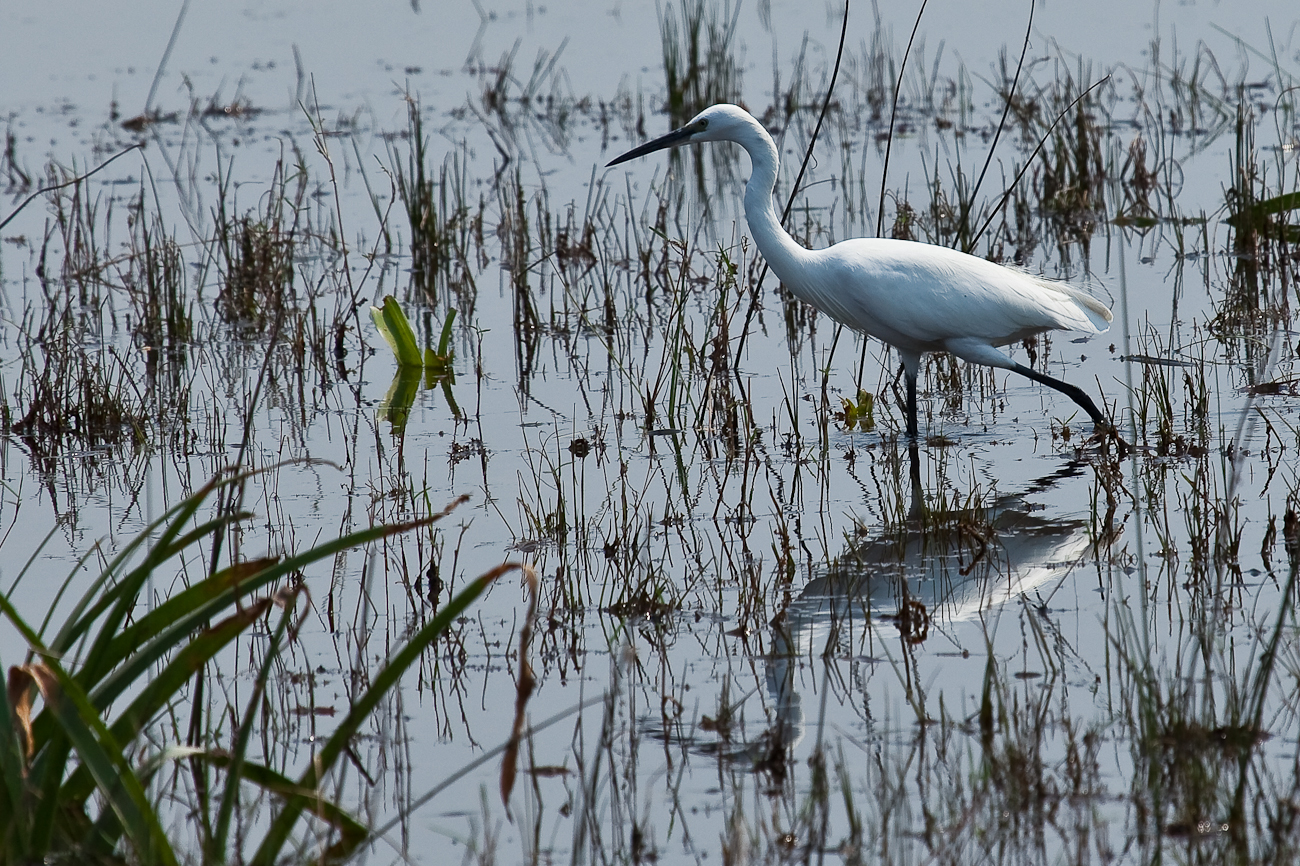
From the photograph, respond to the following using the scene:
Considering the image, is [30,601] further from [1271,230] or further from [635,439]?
[1271,230]

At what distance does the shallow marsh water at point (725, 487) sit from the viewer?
2.95 m

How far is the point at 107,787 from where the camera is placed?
2227 mm

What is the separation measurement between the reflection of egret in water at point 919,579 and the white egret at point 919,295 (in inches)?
31.8

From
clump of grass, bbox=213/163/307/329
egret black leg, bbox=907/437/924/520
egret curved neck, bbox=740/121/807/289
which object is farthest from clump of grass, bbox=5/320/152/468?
egret black leg, bbox=907/437/924/520

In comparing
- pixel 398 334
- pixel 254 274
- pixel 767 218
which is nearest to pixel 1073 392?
pixel 767 218

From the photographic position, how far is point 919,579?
4164 millimetres

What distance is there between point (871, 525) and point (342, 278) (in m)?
4.47

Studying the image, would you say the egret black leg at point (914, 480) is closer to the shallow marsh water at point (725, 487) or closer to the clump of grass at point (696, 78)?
the shallow marsh water at point (725, 487)

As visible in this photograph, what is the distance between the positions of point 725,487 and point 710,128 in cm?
170

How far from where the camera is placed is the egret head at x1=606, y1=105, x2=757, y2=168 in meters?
6.03

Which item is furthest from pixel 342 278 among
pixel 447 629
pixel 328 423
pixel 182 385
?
pixel 447 629

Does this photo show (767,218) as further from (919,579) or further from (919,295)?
(919,579)

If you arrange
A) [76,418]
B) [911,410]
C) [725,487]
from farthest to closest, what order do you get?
[76,418], [911,410], [725,487]

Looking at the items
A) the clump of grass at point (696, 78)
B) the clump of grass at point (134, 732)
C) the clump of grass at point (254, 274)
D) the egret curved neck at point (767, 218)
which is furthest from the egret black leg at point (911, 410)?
the clump of grass at point (696, 78)
